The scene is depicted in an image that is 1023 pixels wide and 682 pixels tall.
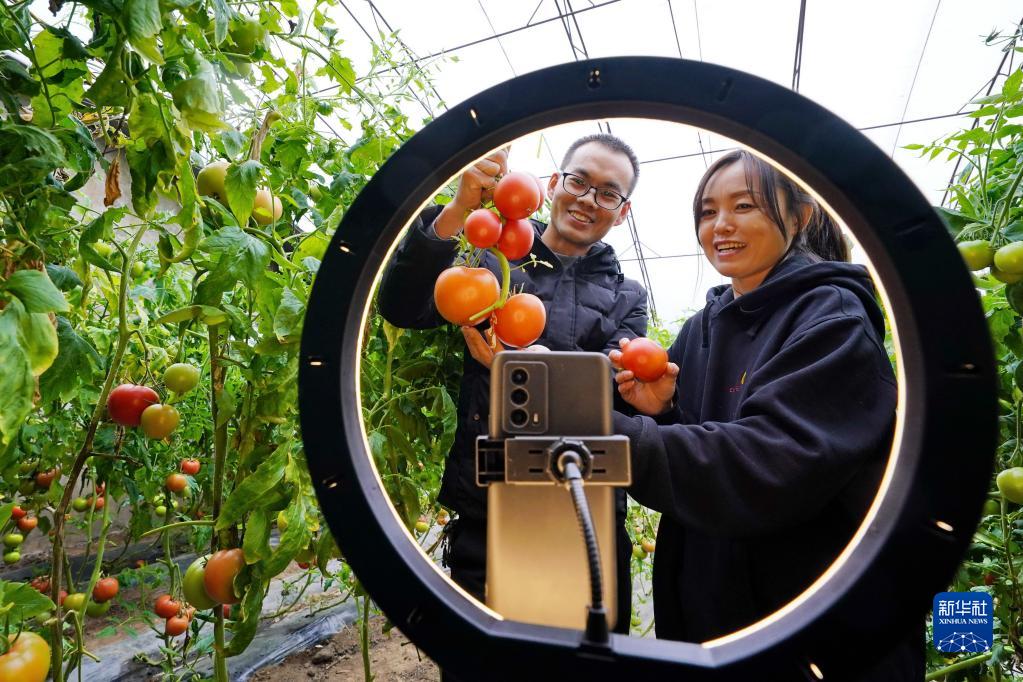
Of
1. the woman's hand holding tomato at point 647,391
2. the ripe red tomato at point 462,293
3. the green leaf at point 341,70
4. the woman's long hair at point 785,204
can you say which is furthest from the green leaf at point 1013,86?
the green leaf at point 341,70

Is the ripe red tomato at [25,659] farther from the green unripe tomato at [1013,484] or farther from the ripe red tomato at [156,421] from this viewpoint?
the green unripe tomato at [1013,484]

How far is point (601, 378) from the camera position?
0.92 ft

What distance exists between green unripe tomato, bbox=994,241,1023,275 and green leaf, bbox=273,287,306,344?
86 centimetres

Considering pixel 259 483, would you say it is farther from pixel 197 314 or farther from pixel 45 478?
pixel 45 478

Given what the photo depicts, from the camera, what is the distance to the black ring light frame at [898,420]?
230 millimetres

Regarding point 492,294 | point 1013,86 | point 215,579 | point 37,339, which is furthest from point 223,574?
point 1013,86

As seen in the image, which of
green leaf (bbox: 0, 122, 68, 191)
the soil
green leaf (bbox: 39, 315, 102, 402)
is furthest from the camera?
the soil

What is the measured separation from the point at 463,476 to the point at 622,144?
0.54 meters

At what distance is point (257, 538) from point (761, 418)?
0.57 m

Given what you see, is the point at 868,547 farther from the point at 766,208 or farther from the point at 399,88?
the point at 399,88

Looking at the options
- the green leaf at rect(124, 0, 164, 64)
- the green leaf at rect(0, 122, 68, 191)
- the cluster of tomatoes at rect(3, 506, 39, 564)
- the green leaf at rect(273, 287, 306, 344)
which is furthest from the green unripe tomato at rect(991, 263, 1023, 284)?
the cluster of tomatoes at rect(3, 506, 39, 564)

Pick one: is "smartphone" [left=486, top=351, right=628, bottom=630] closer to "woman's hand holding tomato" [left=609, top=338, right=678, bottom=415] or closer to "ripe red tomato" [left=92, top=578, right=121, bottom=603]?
"woman's hand holding tomato" [left=609, top=338, right=678, bottom=415]

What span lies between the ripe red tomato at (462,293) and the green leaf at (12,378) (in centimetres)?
34

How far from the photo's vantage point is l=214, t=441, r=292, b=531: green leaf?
606 mm
